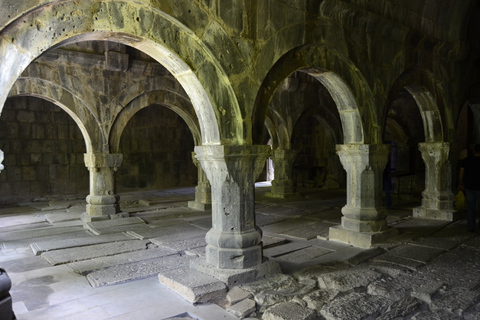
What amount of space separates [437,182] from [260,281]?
4.88 meters

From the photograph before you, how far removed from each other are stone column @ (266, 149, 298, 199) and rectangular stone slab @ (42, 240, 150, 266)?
555 cm

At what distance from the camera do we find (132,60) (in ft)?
26.0

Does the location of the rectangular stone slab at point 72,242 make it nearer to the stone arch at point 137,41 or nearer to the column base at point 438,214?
the stone arch at point 137,41

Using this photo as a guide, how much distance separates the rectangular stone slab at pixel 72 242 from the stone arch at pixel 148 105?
7.46 feet

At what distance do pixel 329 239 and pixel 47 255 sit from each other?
4.13 meters

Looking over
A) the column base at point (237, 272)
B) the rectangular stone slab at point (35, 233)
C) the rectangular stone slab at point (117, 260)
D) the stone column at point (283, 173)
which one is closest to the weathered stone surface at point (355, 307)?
the column base at point (237, 272)

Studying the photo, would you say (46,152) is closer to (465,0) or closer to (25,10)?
(25,10)

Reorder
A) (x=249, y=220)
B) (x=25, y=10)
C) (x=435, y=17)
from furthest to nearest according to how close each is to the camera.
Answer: (x=435, y=17)
(x=249, y=220)
(x=25, y=10)

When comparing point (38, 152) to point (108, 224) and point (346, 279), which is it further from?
point (346, 279)

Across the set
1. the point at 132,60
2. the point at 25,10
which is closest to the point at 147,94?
the point at 132,60

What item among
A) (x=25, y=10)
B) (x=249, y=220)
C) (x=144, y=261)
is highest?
(x=25, y=10)

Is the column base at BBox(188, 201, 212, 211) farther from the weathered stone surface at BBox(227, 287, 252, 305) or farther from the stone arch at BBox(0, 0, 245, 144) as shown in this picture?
the weathered stone surface at BBox(227, 287, 252, 305)

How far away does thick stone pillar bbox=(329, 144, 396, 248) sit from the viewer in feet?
18.2

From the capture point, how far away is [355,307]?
11.1 ft
